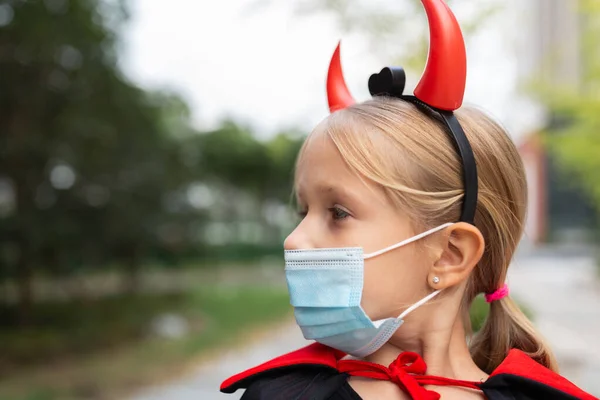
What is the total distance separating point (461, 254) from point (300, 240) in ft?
1.28

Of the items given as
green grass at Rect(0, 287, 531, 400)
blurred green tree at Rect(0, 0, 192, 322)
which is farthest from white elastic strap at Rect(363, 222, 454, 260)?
blurred green tree at Rect(0, 0, 192, 322)

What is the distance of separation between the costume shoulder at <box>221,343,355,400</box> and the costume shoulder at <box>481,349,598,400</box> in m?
0.34

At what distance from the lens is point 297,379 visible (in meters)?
1.72

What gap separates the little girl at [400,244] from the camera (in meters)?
1.62

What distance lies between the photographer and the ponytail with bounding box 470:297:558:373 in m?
1.87

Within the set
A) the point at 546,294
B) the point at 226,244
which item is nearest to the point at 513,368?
the point at 546,294

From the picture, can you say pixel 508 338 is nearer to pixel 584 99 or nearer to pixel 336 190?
pixel 336 190

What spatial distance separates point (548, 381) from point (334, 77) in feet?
3.22

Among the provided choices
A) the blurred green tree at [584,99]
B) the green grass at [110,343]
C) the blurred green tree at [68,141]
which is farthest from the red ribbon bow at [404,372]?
the blurred green tree at [584,99]

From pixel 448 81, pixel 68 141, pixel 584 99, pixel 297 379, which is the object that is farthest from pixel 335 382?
pixel 584 99

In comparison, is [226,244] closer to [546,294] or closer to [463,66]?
[546,294]

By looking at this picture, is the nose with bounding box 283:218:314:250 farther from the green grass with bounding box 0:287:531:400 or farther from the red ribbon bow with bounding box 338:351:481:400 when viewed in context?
the green grass with bounding box 0:287:531:400

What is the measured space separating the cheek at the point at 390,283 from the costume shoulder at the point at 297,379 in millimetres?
184

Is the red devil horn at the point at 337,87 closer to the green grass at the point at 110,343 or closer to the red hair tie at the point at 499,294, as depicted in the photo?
the red hair tie at the point at 499,294
